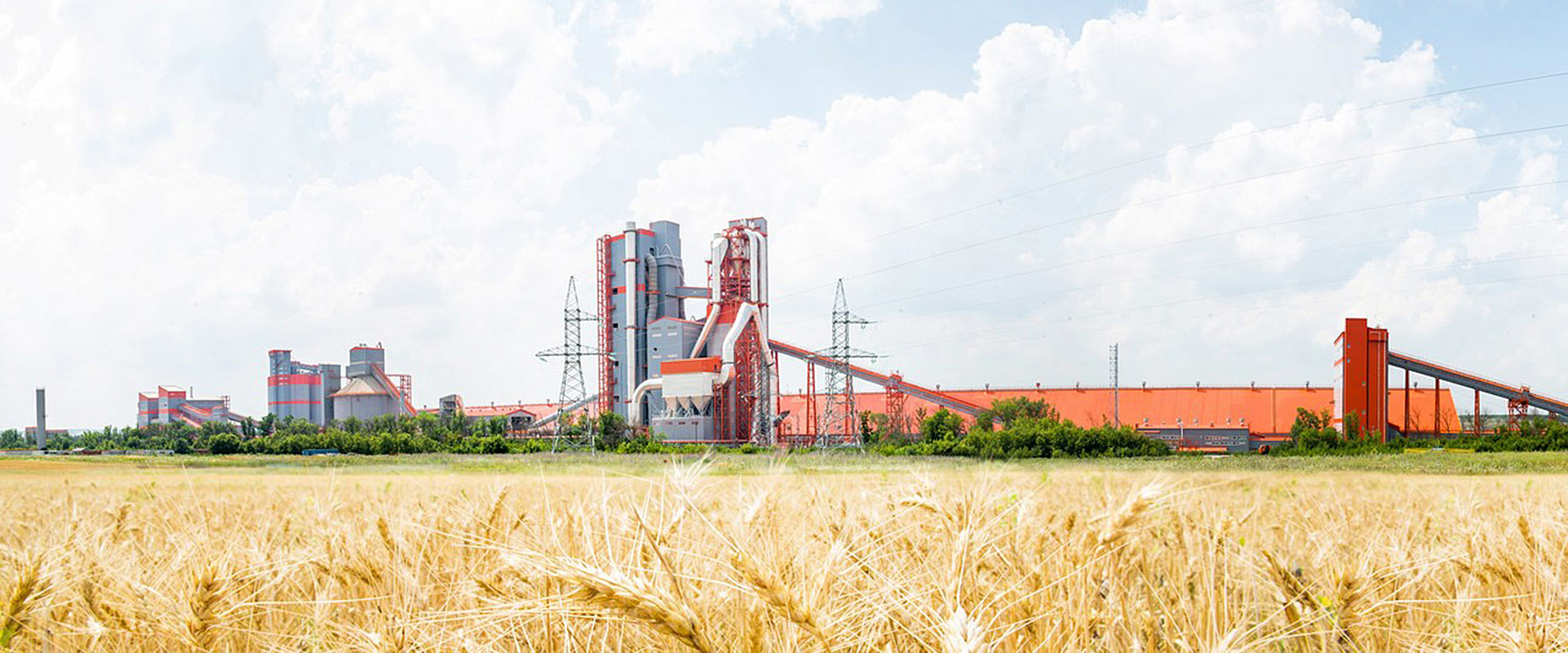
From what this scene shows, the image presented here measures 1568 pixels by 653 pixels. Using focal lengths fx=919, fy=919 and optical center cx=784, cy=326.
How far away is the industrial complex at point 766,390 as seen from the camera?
4328 centimetres

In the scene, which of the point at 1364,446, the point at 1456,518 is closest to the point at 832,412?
the point at 1364,446

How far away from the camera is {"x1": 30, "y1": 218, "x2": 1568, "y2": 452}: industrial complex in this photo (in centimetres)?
4328

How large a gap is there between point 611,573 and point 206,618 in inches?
70.3

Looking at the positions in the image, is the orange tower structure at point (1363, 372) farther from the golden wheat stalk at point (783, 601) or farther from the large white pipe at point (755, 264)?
the golden wheat stalk at point (783, 601)

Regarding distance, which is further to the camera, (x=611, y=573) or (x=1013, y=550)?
(x=1013, y=550)

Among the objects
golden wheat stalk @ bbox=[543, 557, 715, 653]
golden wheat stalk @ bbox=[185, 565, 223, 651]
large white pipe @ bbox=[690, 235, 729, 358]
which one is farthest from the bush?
golden wheat stalk @ bbox=[543, 557, 715, 653]

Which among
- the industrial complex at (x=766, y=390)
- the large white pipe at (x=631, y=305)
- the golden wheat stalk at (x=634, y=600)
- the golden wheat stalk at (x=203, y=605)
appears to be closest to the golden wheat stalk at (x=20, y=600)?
the golden wheat stalk at (x=203, y=605)

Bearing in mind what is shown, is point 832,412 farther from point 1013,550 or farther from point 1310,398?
point 1013,550

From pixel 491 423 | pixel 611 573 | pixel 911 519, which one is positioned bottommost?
pixel 491 423

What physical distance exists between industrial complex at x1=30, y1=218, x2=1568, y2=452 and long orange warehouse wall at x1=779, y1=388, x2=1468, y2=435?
9 cm

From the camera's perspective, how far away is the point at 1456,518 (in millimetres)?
4547

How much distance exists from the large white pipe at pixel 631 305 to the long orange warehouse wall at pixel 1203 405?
11.2 meters

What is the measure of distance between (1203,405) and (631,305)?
3490 cm

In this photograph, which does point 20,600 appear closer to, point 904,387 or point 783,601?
point 783,601
